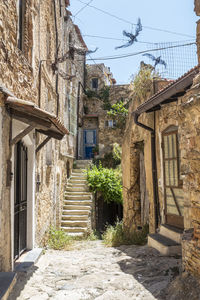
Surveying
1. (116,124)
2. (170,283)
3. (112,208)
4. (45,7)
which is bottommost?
(112,208)

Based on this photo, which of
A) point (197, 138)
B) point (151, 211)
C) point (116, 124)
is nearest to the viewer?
point (197, 138)

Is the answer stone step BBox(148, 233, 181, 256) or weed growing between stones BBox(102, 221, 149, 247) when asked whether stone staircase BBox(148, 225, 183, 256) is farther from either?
weed growing between stones BBox(102, 221, 149, 247)

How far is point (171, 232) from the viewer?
18.4 feet

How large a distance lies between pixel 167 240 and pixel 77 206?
6445 mm

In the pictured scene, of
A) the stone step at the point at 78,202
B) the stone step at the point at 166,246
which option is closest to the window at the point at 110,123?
the stone step at the point at 78,202

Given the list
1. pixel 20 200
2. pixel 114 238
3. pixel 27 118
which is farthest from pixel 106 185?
pixel 27 118

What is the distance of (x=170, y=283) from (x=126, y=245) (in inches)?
152

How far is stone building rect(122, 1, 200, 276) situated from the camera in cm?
323

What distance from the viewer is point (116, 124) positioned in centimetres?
1817

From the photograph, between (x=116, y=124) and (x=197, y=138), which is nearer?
(x=197, y=138)

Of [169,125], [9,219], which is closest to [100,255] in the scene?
[9,219]

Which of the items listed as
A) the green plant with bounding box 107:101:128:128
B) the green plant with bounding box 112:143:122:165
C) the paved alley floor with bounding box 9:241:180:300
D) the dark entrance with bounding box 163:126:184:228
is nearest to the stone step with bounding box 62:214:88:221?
the dark entrance with bounding box 163:126:184:228

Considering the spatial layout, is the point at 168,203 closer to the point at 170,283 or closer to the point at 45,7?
the point at 170,283

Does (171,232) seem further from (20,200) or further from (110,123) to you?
(110,123)
